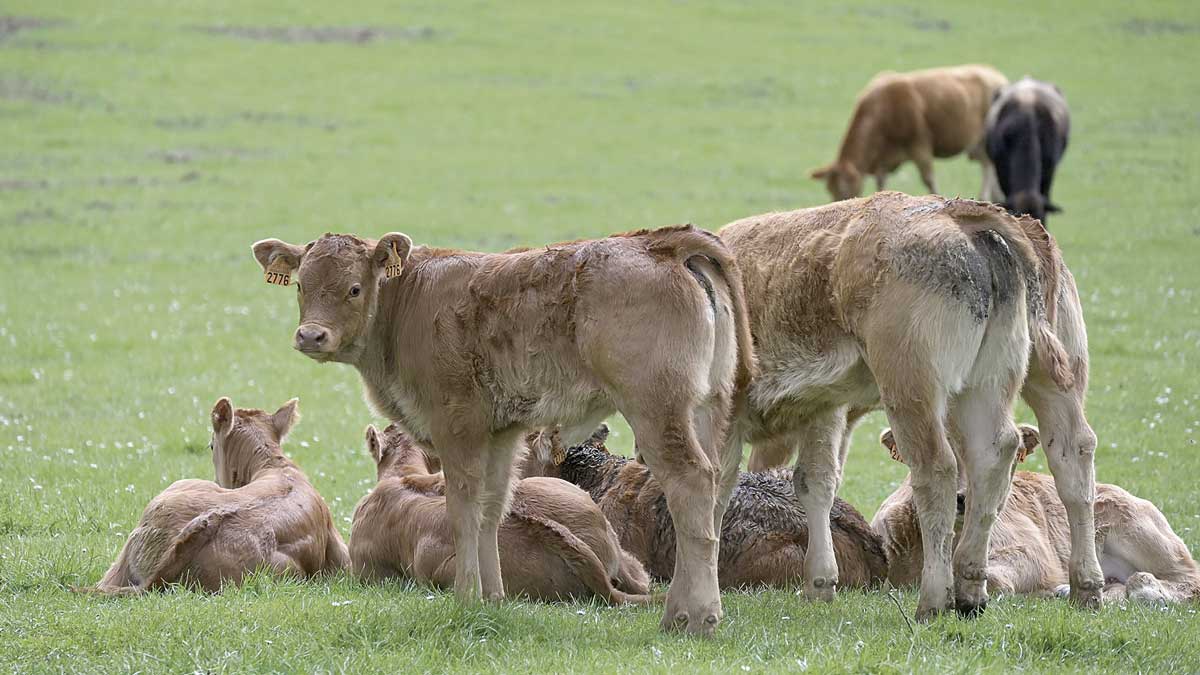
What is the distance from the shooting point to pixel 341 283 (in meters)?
7.87

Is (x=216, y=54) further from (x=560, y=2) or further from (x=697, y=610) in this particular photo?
(x=697, y=610)

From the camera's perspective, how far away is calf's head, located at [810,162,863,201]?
25748mm

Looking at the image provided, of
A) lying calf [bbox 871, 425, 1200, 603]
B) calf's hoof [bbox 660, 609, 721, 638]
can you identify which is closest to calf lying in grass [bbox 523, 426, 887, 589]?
lying calf [bbox 871, 425, 1200, 603]

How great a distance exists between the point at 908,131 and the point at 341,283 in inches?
813

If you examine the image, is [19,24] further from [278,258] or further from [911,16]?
[278,258]

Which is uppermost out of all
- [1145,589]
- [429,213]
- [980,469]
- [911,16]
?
[911,16]

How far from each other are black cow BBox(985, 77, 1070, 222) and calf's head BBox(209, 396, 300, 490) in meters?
15.7

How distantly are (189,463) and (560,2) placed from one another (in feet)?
126

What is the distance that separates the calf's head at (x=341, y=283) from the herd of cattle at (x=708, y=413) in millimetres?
16

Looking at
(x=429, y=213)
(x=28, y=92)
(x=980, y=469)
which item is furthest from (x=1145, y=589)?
(x=28, y=92)

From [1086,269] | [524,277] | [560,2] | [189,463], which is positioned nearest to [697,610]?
[524,277]

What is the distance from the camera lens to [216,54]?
39156mm

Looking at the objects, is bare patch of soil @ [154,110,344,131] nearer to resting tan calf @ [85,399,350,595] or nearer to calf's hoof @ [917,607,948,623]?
resting tan calf @ [85,399,350,595]

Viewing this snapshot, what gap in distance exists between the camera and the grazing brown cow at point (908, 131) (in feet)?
86.5
